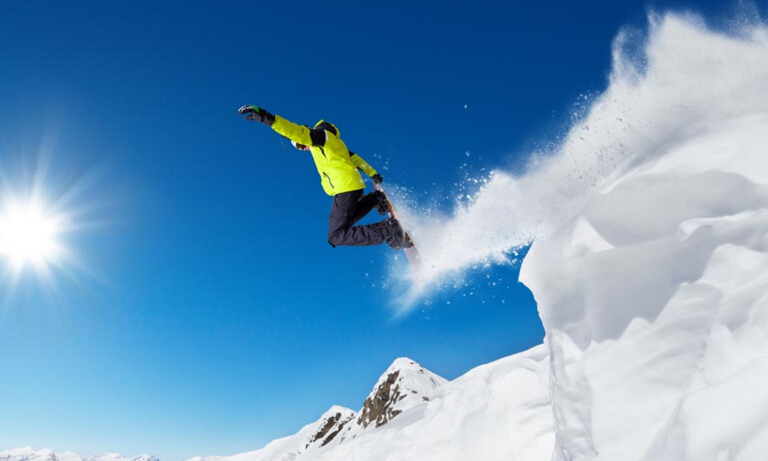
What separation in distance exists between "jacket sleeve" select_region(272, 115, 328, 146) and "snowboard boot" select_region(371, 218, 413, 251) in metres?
2.02

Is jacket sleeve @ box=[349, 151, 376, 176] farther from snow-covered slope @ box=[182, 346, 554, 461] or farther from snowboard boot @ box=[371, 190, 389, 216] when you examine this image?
snow-covered slope @ box=[182, 346, 554, 461]

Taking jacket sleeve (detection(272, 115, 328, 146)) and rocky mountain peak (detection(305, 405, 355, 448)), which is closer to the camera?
jacket sleeve (detection(272, 115, 328, 146))

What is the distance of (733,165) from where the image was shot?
11.7 feet

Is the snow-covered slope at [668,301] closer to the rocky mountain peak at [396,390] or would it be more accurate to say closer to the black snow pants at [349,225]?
the black snow pants at [349,225]

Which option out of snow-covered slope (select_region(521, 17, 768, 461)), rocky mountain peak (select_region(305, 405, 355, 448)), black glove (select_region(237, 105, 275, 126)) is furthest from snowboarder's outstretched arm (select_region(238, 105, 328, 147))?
rocky mountain peak (select_region(305, 405, 355, 448))

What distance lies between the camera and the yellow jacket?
27.5 feet

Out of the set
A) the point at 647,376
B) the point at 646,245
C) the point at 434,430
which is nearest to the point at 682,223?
the point at 646,245

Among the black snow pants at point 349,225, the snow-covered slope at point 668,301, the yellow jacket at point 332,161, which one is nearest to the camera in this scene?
the snow-covered slope at point 668,301

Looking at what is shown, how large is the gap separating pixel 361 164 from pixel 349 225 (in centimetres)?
129

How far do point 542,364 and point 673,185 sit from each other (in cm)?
633

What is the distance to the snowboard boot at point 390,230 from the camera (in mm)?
9227

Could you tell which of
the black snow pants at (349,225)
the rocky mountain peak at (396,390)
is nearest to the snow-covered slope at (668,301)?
the black snow pants at (349,225)

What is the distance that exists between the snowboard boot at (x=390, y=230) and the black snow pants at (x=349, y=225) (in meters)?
0.06

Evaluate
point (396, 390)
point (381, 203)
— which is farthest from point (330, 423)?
point (381, 203)
